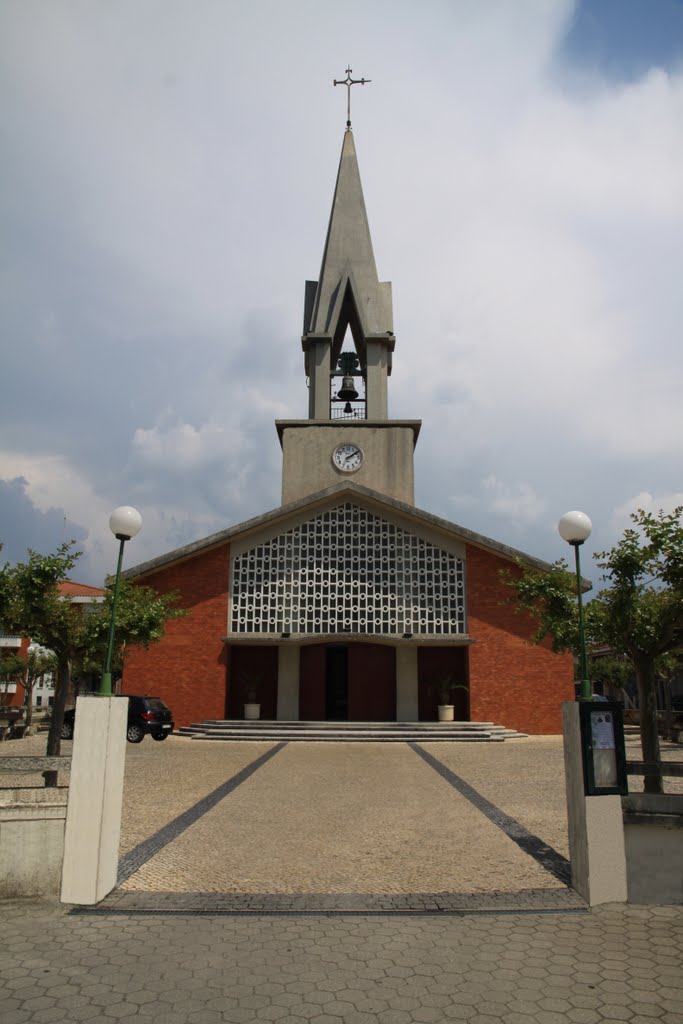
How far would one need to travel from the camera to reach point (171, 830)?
26.5 feet

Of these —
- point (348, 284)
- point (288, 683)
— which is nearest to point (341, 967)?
A: point (288, 683)

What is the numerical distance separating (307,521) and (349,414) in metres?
6.36

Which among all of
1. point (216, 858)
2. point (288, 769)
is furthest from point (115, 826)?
point (288, 769)

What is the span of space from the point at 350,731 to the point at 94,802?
52.6 feet

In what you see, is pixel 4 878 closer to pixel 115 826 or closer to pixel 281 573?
pixel 115 826

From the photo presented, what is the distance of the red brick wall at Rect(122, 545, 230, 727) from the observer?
73.2ft

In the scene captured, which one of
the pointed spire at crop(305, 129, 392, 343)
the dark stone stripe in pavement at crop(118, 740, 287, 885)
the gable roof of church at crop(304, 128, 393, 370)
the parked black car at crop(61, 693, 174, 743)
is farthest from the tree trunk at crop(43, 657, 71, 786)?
the pointed spire at crop(305, 129, 392, 343)

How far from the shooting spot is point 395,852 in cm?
721

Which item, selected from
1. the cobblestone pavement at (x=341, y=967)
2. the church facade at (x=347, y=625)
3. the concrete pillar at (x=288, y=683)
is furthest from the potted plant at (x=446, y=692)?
the cobblestone pavement at (x=341, y=967)

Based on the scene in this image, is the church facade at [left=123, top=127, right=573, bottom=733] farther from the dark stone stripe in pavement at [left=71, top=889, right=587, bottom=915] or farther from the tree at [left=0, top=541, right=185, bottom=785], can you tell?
the dark stone stripe in pavement at [left=71, top=889, right=587, bottom=915]

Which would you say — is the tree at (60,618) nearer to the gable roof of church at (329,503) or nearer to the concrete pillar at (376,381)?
the gable roof of church at (329,503)

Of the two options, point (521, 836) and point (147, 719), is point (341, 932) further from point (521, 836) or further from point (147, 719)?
point (147, 719)

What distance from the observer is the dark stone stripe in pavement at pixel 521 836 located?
6562mm

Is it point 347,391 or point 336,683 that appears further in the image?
point 347,391
